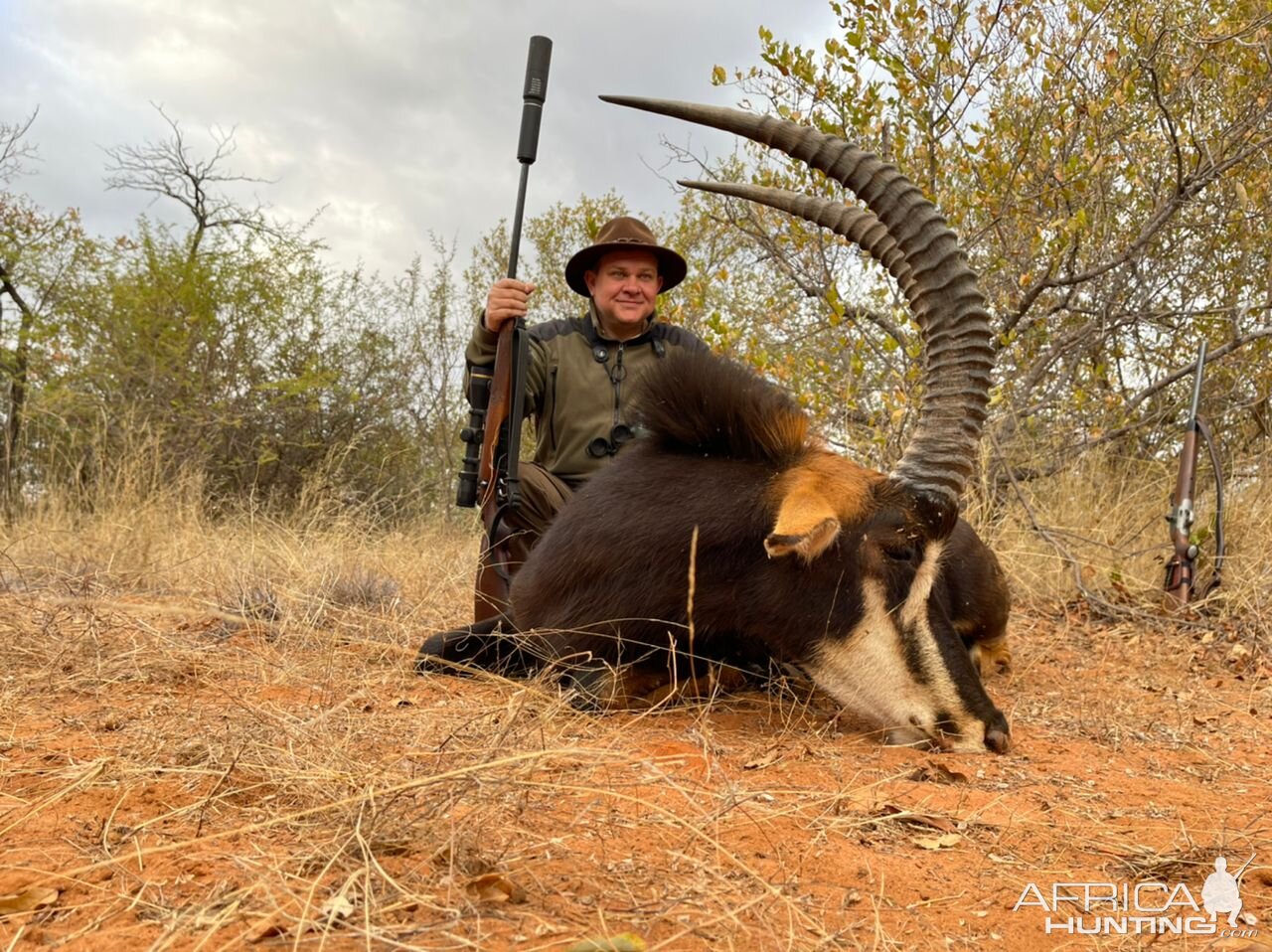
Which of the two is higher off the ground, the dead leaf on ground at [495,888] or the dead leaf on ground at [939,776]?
the dead leaf on ground at [495,888]

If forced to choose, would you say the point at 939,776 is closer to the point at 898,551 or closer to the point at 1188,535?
the point at 898,551

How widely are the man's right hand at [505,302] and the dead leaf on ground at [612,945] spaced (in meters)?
3.39

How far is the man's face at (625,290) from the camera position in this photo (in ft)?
16.5

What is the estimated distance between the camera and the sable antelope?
118 inches

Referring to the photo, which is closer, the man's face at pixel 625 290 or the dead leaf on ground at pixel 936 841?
the dead leaf on ground at pixel 936 841

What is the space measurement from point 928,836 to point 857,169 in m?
2.26

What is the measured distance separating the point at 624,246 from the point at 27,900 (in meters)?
4.05

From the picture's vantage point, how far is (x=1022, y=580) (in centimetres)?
625

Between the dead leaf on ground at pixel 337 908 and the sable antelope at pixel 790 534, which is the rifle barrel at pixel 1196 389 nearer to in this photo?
the sable antelope at pixel 790 534

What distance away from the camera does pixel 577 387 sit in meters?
5.00

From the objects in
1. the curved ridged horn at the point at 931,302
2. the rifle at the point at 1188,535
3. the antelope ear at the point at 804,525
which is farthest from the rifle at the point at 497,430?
the rifle at the point at 1188,535

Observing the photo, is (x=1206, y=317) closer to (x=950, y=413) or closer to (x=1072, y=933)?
(x=950, y=413)

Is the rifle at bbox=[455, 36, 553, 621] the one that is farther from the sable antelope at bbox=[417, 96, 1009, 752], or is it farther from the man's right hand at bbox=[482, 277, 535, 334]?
the sable antelope at bbox=[417, 96, 1009, 752]

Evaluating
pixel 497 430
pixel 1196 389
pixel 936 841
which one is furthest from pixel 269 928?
pixel 1196 389
